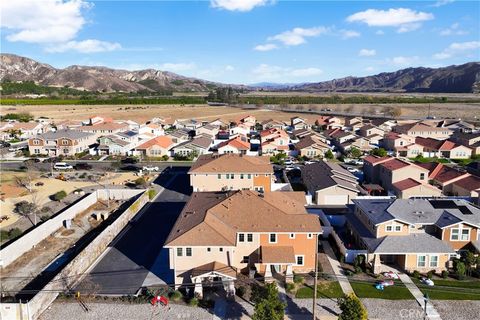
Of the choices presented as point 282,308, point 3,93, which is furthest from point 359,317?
point 3,93

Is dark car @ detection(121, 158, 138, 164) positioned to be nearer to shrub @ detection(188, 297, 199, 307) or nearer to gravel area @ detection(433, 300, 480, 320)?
shrub @ detection(188, 297, 199, 307)

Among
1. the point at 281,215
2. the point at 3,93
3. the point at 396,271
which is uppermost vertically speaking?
the point at 3,93

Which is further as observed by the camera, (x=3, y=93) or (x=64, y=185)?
(x=3, y=93)

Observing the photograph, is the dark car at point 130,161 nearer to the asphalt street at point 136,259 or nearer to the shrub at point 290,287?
the asphalt street at point 136,259

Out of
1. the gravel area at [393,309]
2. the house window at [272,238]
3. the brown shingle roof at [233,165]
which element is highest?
the brown shingle roof at [233,165]

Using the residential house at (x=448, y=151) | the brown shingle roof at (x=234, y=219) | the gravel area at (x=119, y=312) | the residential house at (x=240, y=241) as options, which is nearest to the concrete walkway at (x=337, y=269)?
the residential house at (x=240, y=241)

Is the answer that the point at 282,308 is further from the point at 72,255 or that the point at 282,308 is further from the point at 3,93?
the point at 3,93
